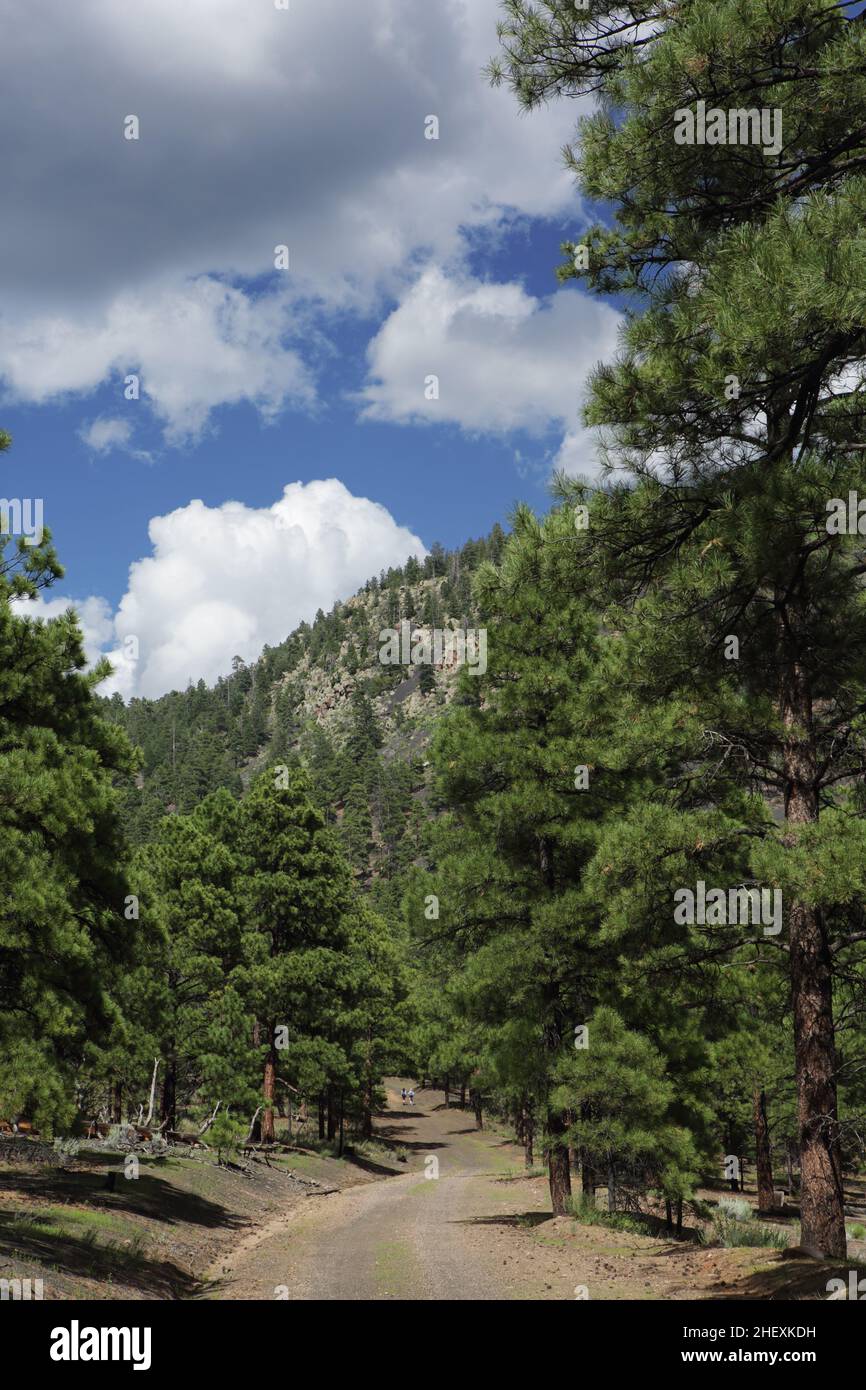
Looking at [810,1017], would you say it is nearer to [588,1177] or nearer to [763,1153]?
[588,1177]

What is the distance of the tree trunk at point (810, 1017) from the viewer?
9.02 metres

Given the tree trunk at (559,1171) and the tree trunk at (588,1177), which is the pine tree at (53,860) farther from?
the tree trunk at (588,1177)

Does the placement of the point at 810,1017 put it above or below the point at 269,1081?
above

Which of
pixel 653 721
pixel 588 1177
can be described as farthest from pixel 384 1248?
pixel 653 721

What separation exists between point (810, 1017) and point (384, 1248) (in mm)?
9206

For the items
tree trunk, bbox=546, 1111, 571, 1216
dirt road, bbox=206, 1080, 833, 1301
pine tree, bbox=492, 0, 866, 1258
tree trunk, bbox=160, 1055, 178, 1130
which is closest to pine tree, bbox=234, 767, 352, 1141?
tree trunk, bbox=160, 1055, 178, 1130

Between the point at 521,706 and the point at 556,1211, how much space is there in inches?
367

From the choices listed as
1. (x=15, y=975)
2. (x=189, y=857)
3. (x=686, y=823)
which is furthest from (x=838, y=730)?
(x=189, y=857)

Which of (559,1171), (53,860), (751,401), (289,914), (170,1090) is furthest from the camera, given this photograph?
(289,914)

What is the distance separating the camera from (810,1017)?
30.5ft

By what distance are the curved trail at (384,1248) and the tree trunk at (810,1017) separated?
10.9ft

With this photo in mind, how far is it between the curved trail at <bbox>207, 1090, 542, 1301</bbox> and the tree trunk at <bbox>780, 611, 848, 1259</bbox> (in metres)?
3.32
